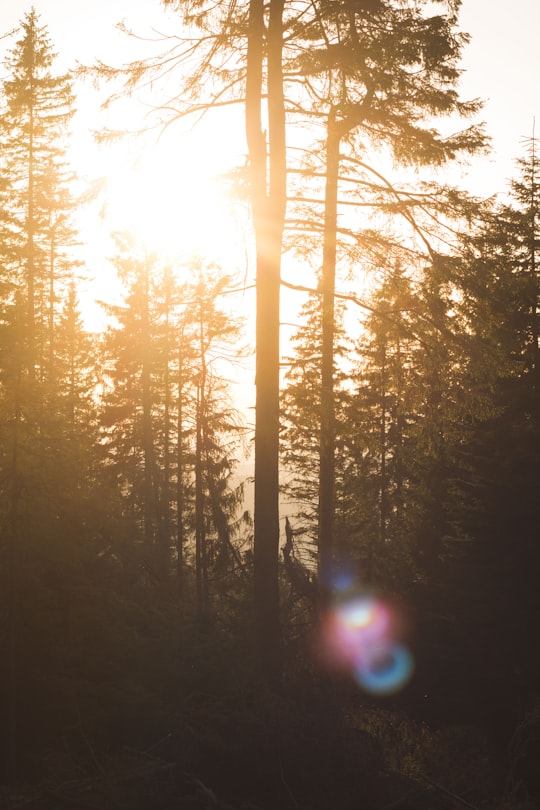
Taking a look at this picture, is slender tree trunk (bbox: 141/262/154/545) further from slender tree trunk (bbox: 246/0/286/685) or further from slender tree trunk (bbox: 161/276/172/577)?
slender tree trunk (bbox: 246/0/286/685)

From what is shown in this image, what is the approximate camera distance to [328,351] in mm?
16656

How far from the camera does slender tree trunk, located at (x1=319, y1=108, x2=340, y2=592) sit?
12.3 meters

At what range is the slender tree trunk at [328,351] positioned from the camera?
12336mm

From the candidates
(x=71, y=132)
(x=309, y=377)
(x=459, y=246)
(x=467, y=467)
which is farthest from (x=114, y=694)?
(x=71, y=132)

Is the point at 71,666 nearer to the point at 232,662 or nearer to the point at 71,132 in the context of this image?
the point at 232,662

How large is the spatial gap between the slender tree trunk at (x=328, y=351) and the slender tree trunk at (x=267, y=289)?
3.08ft

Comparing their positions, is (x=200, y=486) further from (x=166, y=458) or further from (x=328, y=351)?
(x=328, y=351)

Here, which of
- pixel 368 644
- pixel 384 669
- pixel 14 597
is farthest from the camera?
pixel 384 669

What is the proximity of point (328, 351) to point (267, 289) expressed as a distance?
5.18 meters

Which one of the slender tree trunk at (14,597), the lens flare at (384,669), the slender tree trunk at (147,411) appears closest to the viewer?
the slender tree trunk at (14,597)

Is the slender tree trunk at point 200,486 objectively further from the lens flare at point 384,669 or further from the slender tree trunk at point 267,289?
the slender tree trunk at point 267,289

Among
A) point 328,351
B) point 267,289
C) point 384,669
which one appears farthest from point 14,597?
point 384,669

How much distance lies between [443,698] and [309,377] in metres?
9.29

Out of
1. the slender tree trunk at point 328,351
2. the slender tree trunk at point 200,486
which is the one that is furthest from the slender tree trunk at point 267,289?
the slender tree trunk at point 200,486
